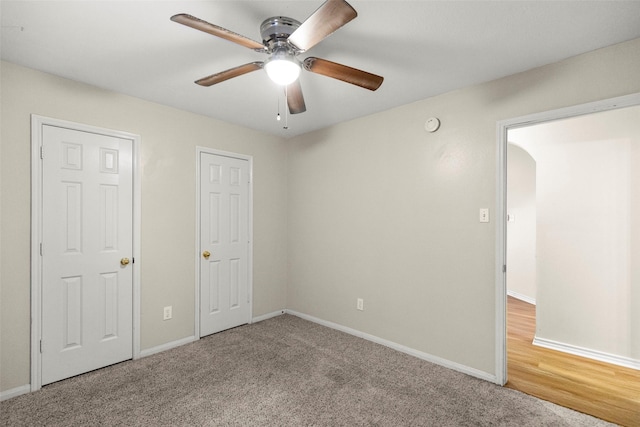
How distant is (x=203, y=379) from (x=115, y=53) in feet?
8.32

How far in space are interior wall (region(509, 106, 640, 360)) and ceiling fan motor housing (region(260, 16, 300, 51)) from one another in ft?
9.70

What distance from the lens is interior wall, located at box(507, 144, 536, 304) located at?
5.09 m

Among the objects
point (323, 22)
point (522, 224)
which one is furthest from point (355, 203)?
point (522, 224)

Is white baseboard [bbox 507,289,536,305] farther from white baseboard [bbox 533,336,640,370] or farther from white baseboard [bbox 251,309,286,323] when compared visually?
white baseboard [bbox 251,309,286,323]

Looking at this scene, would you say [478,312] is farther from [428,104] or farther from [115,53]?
[115,53]

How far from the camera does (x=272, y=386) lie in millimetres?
2416

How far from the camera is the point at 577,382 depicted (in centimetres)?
253

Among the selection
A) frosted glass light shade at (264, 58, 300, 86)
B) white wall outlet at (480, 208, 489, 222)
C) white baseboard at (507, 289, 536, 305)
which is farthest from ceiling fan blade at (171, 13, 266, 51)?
white baseboard at (507, 289, 536, 305)

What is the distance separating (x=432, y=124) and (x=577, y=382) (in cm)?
248

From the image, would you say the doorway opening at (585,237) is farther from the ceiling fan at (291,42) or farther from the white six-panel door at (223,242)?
the white six-panel door at (223,242)

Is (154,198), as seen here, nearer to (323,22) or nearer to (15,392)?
(15,392)

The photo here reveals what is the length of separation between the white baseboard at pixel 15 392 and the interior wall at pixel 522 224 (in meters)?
6.22

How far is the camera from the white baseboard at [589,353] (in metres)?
2.83

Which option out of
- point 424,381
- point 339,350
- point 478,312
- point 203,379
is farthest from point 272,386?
point 478,312
